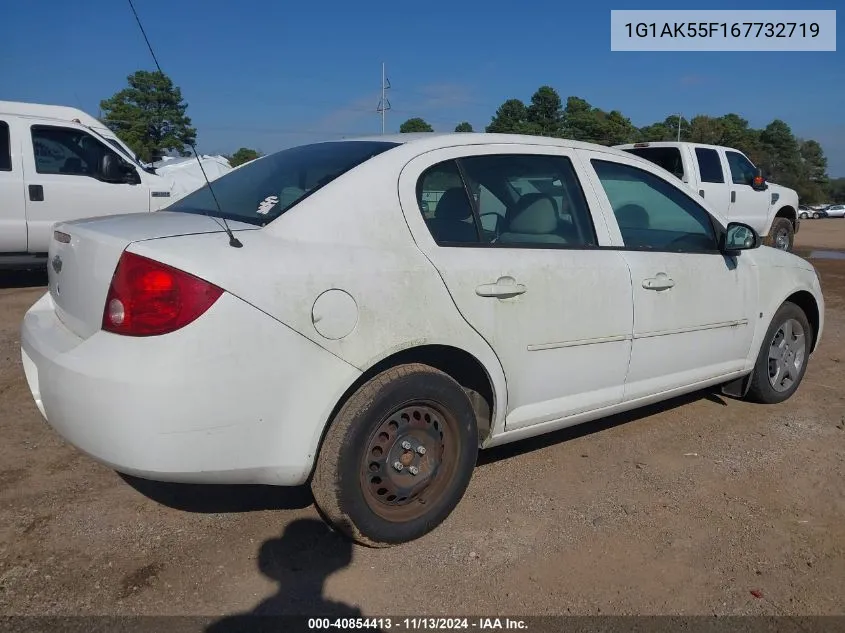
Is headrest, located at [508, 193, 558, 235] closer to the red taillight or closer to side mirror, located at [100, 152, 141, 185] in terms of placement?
the red taillight

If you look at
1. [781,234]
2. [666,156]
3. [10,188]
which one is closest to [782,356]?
[666,156]

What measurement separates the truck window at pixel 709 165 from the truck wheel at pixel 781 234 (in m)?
2.21

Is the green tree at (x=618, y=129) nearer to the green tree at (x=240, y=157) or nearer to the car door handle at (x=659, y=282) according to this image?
the green tree at (x=240, y=157)

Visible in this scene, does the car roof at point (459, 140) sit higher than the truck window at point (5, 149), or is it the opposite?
the truck window at point (5, 149)

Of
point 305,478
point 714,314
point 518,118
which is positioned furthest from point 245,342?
point 518,118

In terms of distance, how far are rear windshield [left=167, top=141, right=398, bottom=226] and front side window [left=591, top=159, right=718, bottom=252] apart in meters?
1.27

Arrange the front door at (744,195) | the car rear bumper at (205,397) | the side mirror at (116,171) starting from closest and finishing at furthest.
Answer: the car rear bumper at (205,397) < the side mirror at (116,171) < the front door at (744,195)

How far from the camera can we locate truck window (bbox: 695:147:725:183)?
36.3ft

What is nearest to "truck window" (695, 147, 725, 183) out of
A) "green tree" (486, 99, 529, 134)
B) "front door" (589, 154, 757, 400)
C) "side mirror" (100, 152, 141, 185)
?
"front door" (589, 154, 757, 400)

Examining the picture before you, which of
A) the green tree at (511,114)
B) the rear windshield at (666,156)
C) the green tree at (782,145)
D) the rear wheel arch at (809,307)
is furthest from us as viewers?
the green tree at (782,145)

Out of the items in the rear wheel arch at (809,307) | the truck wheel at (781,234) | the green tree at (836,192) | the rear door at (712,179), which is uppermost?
the green tree at (836,192)

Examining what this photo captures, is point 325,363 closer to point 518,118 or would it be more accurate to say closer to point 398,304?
point 398,304

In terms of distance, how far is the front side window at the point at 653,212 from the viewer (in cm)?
364

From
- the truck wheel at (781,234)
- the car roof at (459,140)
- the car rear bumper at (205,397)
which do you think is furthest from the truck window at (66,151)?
the truck wheel at (781,234)
